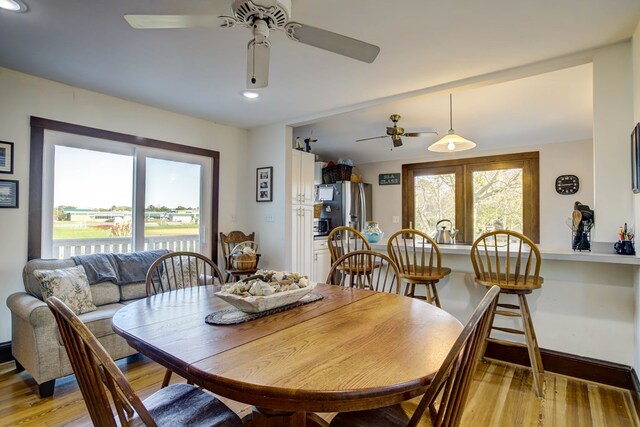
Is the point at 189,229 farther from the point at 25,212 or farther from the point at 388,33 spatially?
the point at 388,33

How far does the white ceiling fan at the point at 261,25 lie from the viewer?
143 centimetres

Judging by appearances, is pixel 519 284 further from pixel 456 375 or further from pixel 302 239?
pixel 302 239

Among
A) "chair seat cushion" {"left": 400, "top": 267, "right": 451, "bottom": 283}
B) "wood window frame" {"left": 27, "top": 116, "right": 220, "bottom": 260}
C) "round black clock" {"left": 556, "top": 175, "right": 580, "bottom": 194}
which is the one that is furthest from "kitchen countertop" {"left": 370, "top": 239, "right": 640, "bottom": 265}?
"wood window frame" {"left": 27, "top": 116, "right": 220, "bottom": 260}

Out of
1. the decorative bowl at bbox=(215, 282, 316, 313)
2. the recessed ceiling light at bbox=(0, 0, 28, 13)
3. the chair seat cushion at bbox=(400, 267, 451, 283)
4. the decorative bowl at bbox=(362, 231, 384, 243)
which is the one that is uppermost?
the recessed ceiling light at bbox=(0, 0, 28, 13)

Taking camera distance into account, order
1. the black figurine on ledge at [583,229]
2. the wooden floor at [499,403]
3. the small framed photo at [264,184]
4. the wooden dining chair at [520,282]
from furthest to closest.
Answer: the small framed photo at [264,184] < the black figurine on ledge at [583,229] < the wooden dining chair at [520,282] < the wooden floor at [499,403]

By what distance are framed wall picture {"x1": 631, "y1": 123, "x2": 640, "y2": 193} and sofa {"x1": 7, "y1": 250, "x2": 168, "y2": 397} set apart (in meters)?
3.55

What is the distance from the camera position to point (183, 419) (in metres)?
1.10

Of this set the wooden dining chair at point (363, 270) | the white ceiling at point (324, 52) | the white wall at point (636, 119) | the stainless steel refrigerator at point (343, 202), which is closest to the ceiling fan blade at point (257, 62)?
the white ceiling at point (324, 52)

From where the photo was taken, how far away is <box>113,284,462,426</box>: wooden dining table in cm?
78

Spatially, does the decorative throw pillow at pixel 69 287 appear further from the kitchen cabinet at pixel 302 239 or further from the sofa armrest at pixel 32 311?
the kitchen cabinet at pixel 302 239

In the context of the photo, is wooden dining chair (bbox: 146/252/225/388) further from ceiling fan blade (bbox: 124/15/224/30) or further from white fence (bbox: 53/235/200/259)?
ceiling fan blade (bbox: 124/15/224/30)

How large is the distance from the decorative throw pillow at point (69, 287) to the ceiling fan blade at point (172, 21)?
194 cm

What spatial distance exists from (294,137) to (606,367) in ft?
13.5

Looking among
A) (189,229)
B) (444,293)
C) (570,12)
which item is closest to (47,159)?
(189,229)
